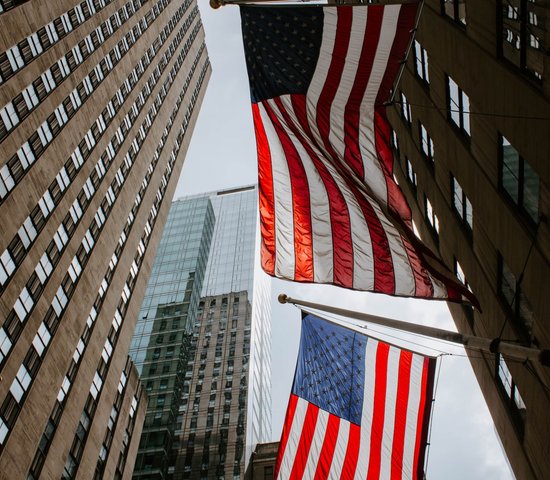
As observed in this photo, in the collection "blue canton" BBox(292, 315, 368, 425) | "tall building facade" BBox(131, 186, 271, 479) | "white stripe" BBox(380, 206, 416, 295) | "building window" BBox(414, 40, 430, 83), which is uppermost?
"tall building facade" BBox(131, 186, 271, 479)

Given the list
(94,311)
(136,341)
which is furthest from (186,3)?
(94,311)

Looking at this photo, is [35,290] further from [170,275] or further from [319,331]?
[170,275]

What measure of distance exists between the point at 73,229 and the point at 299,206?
1212 inches

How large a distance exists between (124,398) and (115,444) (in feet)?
14.5

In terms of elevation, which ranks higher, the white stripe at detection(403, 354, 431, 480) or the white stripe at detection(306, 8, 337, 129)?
the white stripe at detection(306, 8, 337, 129)

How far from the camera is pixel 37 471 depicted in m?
31.1

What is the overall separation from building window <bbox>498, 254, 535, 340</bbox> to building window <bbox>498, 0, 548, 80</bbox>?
4.76 metres

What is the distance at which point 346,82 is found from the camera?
1294 cm

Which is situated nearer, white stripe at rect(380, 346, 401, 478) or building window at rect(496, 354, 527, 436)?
white stripe at rect(380, 346, 401, 478)

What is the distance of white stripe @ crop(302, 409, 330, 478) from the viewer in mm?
13500

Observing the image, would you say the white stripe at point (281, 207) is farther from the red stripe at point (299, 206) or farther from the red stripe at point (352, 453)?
the red stripe at point (352, 453)

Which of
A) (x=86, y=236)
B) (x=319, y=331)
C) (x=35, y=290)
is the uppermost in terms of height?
(x=86, y=236)

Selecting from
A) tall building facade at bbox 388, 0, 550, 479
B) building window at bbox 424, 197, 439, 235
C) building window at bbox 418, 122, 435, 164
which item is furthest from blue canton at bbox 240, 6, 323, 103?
building window at bbox 424, 197, 439, 235

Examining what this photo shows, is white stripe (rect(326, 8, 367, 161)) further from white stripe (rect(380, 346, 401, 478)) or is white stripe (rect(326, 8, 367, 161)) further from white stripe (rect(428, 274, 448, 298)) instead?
white stripe (rect(380, 346, 401, 478))
